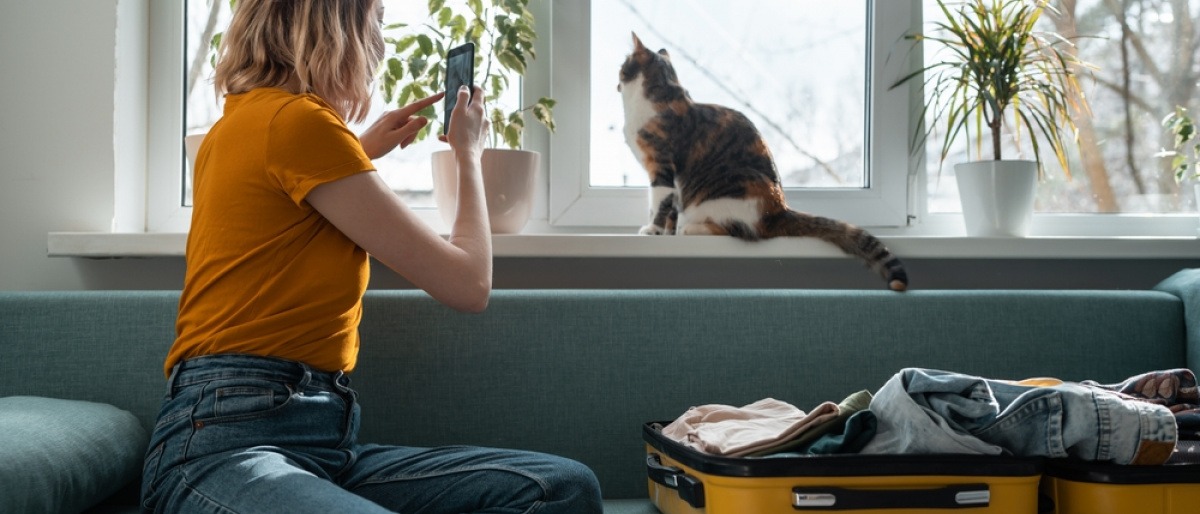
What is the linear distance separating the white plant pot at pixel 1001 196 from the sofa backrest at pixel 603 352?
0.91ft

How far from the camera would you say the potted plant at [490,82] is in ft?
5.96

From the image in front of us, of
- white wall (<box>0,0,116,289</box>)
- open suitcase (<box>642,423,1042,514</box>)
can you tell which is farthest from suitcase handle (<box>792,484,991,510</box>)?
white wall (<box>0,0,116,289</box>)

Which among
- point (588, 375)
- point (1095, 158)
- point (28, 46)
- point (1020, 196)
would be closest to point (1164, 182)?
point (1095, 158)

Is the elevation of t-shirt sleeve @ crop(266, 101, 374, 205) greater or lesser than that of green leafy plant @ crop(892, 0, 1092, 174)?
lesser

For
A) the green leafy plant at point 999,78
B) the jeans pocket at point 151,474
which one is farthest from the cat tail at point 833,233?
the jeans pocket at point 151,474

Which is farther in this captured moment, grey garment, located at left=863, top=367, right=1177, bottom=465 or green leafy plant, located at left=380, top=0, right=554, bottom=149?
green leafy plant, located at left=380, top=0, right=554, bottom=149

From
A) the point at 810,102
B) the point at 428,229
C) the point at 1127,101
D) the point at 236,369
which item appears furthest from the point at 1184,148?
the point at 236,369

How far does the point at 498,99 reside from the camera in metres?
1.99

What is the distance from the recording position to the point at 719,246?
71.6 inches

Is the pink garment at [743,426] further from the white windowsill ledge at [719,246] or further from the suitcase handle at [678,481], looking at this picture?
the white windowsill ledge at [719,246]

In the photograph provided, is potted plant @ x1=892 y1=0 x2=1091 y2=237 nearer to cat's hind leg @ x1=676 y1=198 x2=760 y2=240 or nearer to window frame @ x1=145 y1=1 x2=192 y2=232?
cat's hind leg @ x1=676 y1=198 x2=760 y2=240

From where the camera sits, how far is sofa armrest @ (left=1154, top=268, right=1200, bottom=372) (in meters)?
1.66

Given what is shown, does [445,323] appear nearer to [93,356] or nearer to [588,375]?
[588,375]

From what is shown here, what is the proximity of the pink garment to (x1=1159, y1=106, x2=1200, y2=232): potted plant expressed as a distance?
1248mm
